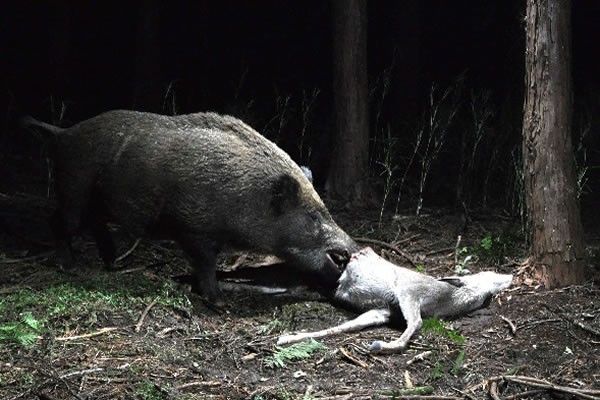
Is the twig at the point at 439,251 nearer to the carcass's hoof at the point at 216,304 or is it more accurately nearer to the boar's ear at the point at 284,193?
the boar's ear at the point at 284,193

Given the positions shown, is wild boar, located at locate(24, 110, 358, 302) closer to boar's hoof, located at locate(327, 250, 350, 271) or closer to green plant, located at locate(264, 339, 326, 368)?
boar's hoof, located at locate(327, 250, 350, 271)

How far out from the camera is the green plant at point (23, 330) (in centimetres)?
423

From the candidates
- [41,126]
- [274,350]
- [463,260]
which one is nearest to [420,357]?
[274,350]

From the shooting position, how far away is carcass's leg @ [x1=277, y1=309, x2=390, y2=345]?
4742mm

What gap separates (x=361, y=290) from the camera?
17.9 ft

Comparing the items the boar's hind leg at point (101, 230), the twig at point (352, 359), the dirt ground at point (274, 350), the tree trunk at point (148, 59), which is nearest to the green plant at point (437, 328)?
the dirt ground at point (274, 350)

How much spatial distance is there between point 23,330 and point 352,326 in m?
2.03

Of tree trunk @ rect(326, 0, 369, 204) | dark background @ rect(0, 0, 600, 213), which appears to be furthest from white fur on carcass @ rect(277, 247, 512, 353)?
dark background @ rect(0, 0, 600, 213)

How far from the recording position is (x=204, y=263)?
5746mm

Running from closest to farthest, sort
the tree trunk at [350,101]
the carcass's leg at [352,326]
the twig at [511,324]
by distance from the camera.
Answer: the carcass's leg at [352,326] → the twig at [511,324] → the tree trunk at [350,101]

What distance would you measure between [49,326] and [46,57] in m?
9.59

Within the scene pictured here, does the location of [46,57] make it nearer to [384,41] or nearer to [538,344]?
[384,41]

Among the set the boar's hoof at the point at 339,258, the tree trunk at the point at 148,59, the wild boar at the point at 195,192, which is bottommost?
the boar's hoof at the point at 339,258

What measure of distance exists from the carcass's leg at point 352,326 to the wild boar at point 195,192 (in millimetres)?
682
